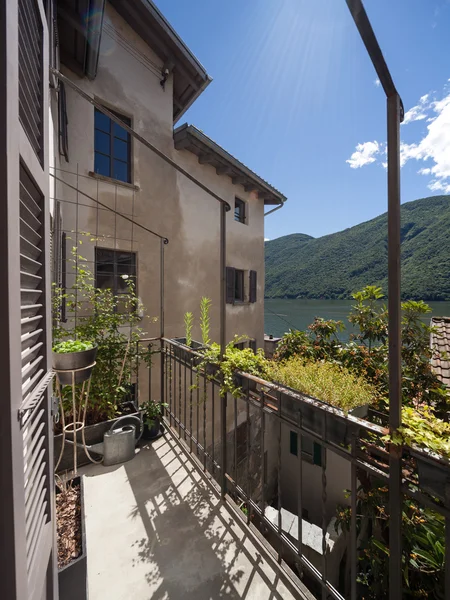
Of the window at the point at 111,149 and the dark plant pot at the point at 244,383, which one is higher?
the window at the point at 111,149

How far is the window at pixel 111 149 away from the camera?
5.29 m

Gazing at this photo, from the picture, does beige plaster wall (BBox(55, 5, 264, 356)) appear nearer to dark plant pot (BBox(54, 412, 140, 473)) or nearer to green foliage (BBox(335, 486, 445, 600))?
dark plant pot (BBox(54, 412, 140, 473))

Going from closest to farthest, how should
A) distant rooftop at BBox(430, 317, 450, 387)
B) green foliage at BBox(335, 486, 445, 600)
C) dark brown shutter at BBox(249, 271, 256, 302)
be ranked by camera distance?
1. green foliage at BBox(335, 486, 445, 600)
2. distant rooftop at BBox(430, 317, 450, 387)
3. dark brown shutter at BBox(249, 271, 256, 302)

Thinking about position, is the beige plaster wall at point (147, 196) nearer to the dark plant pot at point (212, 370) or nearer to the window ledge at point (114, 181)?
the window ledge at point (114, 181)

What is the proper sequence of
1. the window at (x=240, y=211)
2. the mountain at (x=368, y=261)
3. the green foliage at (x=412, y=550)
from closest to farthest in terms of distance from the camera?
the green foliage at (x=412, y=550)
the window at (x=240, y=211)
the mountain at (x=368, y=261)

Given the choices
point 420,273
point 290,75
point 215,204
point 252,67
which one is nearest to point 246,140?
point 215,204

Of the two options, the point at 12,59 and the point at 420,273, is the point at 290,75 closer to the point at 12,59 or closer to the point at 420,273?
the point at 12,59

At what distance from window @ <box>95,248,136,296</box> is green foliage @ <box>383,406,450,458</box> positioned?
487cm

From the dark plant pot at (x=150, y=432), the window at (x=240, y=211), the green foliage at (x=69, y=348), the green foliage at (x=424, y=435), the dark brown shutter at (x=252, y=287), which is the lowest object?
the dark plant pot at (x=150, y=432)

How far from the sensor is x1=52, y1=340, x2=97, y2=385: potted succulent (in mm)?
2000

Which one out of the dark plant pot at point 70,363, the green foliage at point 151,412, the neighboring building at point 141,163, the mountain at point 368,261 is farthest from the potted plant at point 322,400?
the mountain at point 368,261

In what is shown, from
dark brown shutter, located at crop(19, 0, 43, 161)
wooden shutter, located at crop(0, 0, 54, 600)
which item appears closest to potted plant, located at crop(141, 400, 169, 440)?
wooden shutter, located at crop(0, 0, 54, 600)

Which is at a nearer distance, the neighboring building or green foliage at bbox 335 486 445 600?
green foliage at bbox 335 486 445 600

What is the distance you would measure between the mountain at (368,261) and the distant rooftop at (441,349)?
395 centimetres
